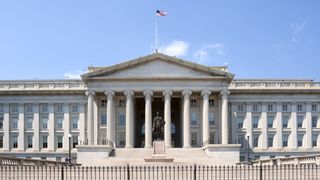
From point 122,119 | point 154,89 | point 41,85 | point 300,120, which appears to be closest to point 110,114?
point 122,119

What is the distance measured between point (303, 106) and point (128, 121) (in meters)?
31.9

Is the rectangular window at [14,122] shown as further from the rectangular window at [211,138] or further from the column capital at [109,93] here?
the rectangular window at [211,138]

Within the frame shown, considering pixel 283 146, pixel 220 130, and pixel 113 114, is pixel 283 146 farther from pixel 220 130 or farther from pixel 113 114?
pixel 113 114

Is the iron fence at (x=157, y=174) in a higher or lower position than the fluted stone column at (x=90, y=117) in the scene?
lower

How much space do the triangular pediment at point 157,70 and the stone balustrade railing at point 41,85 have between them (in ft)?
34.9

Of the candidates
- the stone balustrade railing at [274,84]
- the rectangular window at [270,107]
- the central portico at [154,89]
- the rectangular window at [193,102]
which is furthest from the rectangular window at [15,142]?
the rectangular window at [270,107]

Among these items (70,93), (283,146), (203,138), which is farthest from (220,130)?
(70,93)

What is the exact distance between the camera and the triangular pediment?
77188mm

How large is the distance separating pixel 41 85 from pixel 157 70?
22491 millimetres

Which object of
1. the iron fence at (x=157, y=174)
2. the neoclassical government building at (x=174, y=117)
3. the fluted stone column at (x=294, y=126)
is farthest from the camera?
the fluted stone column at (x=294, y=126)

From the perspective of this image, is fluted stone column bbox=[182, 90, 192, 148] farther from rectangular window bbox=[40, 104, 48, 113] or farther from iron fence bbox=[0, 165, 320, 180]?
iron fence bbox=[0, 165, 320, 180]

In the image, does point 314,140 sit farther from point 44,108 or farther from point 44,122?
point 44,108

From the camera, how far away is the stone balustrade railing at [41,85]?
8700 cm

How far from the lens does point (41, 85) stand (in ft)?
287
